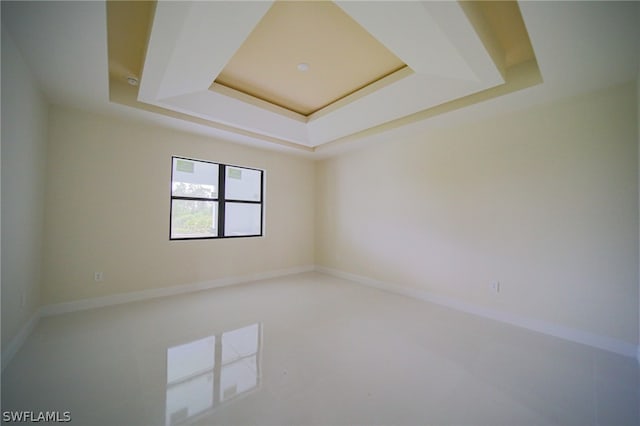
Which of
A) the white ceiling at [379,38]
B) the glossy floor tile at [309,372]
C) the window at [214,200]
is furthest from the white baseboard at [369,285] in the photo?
the white ceiling at [379,38]

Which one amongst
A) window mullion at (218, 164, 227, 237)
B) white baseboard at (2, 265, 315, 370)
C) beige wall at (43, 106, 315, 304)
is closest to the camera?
white baseboard at (2, 265, 315, 370)

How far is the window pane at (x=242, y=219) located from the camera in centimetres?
458

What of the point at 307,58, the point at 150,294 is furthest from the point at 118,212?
the point at 307,58

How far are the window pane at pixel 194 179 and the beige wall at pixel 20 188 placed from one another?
142 cm

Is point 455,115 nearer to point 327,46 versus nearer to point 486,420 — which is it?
point 327,46

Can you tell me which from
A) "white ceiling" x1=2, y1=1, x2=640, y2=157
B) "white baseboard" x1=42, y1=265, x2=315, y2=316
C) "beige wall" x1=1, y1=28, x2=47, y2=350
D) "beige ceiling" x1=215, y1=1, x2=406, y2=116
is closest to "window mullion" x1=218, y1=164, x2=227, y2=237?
"white baseboard" x1=42, y1=265, x2=315, y2=316

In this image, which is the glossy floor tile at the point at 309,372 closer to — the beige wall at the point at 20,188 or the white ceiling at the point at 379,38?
the beige wall at the point at 20,188

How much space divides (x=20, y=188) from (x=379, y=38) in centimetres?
339

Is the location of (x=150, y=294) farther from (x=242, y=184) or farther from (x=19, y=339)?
(x=242, y=184)

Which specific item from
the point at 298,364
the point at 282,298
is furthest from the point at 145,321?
the point at 298,364

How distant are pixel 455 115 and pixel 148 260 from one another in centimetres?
462

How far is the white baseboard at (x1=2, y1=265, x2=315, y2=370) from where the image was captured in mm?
2203

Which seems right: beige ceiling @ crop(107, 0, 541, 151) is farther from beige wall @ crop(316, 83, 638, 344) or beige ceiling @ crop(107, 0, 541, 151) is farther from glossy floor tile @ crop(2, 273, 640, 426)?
glossy floor tile @ crop(2, 273, 640, 426)

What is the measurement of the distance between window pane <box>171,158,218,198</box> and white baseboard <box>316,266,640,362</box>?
3393 mm
